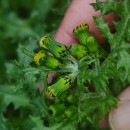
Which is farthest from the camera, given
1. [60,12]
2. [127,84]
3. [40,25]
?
[40,25]

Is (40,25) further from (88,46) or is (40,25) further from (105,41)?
(88,46)

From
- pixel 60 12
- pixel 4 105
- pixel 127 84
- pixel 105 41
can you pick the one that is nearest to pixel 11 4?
pixel 60 12

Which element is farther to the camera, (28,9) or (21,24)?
(28,9)

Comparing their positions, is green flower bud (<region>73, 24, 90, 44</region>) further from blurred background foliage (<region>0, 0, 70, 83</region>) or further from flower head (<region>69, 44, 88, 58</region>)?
blurred background foliage (<region>0, 0, 70, 83</region>)

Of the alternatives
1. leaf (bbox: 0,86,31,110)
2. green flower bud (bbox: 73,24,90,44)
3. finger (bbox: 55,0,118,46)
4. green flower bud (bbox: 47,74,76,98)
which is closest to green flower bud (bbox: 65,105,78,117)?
green flower bud (bbox: 47,74,76,98)

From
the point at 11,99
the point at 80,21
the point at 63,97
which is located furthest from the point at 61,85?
the point at 11,99

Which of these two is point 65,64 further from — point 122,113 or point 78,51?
point 122,113
